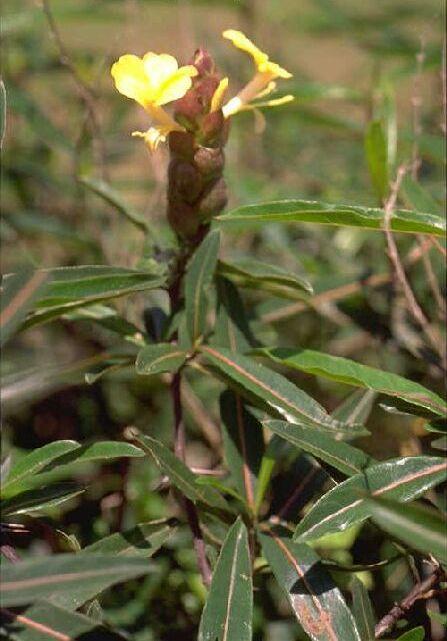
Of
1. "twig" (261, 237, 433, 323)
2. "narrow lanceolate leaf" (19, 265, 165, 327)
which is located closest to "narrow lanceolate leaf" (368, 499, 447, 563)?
"narrow lanceolate leaf" (19, 265, 165, 327)

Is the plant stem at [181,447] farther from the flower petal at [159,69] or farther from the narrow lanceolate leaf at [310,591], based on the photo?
the flower petal at [159,69]

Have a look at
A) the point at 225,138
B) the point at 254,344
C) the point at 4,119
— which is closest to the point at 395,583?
the point at 254,344

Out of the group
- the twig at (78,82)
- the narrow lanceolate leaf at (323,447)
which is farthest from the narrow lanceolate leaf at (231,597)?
the twig at (78,82)

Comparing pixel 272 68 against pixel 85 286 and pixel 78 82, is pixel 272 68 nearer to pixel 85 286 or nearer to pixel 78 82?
pixel 85 286

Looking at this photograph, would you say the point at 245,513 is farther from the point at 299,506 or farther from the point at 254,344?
the point at 254,344

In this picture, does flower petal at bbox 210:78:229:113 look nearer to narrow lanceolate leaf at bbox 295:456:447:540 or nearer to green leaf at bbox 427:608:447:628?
narrow lanceolate leaf at bbox 295:456:447:540
